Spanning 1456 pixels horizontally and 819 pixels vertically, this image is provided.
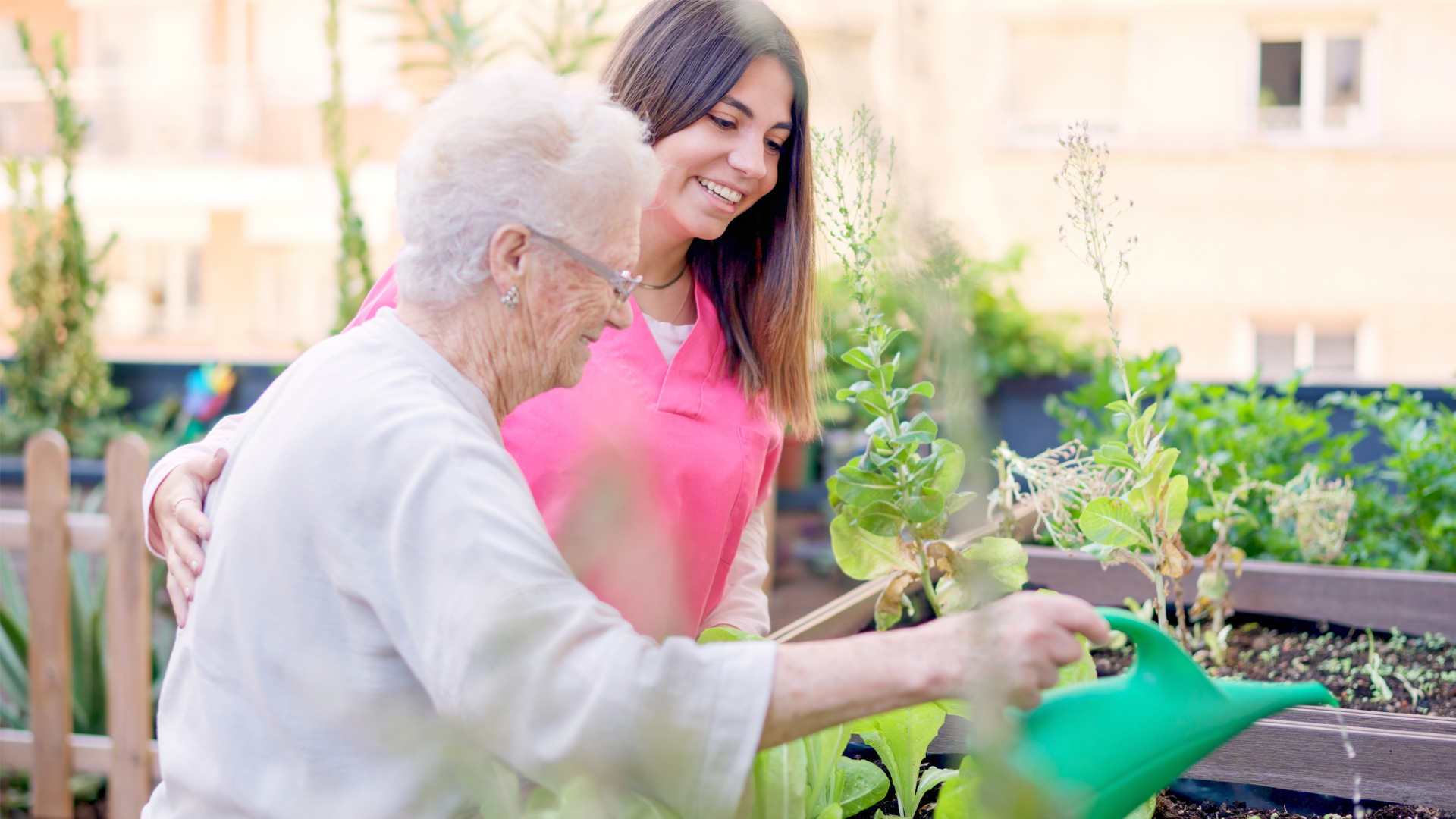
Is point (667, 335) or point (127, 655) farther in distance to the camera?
point (127, 655)

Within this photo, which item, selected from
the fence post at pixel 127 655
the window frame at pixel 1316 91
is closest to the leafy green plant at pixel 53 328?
the fence post at pixel 127 655

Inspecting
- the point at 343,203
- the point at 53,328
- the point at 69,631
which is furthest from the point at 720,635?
the point at 53,328

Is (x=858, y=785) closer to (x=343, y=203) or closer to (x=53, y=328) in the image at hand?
(x=343, y=203)

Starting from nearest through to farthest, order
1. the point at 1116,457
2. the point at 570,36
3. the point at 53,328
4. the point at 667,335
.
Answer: the point at 1116,457 → the point at 667,335 → the point at 570,36 → the point at 53,328

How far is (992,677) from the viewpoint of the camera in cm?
37

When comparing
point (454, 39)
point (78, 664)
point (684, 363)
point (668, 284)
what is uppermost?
point (454, 39)

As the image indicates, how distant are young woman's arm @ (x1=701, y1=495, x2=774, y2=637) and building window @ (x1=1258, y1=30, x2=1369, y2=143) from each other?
22.1 ft

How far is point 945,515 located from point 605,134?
484 millimetres

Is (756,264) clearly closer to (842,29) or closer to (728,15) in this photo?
(728,15)

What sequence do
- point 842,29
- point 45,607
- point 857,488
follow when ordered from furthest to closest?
point 45,607
point 857,488
point 842,29

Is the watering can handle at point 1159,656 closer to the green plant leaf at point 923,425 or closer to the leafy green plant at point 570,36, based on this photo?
the green plant leaf at point 923,425

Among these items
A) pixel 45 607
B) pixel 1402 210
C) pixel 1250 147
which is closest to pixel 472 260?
pixel 45 607

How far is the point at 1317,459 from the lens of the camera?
1.83 metres

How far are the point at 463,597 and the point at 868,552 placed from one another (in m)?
0.53
